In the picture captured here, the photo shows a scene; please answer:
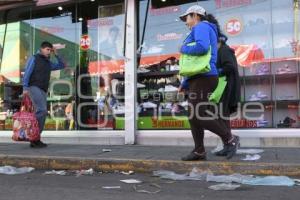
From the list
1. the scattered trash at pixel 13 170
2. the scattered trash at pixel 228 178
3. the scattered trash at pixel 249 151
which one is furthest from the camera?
the scattered trash at pixel 249 151

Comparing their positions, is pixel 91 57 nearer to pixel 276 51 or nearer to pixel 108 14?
pixel 108 14

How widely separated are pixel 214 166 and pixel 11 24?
635cm

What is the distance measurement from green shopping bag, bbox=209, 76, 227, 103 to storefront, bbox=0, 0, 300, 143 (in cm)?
209

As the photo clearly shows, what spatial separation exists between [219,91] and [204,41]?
2.78 ft

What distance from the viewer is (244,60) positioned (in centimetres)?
960

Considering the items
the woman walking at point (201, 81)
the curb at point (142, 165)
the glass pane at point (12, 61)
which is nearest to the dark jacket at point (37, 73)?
the curb at point (142, 165)

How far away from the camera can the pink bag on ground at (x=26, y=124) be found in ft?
30.5

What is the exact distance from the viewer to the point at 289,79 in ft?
31.0

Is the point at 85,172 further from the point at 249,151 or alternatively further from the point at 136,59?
the point at 136,59

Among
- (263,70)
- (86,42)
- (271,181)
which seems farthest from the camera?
(86,42)

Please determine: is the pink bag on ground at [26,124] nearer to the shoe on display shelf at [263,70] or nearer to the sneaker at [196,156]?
the sneaker at [196,156]

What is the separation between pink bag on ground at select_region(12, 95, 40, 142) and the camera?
9.30 meters

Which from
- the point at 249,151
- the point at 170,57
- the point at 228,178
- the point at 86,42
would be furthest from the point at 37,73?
the point at 228,178

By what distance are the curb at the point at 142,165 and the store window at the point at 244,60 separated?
7.82 feet
